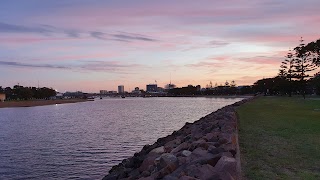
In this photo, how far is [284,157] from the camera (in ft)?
32.4

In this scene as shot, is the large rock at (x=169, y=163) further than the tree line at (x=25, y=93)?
No

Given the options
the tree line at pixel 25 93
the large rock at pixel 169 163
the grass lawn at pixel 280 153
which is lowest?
the grass lawn at pixel 280 153

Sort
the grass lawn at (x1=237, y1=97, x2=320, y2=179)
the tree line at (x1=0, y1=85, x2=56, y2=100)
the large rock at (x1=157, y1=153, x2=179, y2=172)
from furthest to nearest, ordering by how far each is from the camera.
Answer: the tree line at (x1=0, y1=85, x2=56, y2=100), the grass lawn at (x1=237, y1=97, x2=320, y2=179), the large rock at (x1=157, y1=153, x2=179, y2=172)

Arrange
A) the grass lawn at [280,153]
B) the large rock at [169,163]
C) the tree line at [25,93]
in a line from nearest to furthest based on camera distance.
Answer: the large rock at [169,163]
the grass lawn at [280,153]
the tree line at [25,93]

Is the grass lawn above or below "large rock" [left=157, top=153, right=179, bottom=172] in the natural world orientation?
below

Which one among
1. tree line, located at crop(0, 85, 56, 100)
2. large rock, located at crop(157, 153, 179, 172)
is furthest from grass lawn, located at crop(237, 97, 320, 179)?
tree line, located at crop(0, 85, 56, 100)

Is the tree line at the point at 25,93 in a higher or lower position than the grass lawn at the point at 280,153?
higher

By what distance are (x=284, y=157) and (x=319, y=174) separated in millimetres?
1944

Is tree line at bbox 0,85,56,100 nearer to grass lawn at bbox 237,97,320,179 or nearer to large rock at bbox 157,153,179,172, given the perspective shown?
grass lawn at bbox 237,97,320,179

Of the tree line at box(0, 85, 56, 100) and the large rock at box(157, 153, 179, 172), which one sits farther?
the tree line at box(0, 85, 56, 100)

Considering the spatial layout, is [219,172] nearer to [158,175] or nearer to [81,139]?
[158,175]

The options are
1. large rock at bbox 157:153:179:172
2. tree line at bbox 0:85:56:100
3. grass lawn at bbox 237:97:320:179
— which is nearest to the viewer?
large rock at bbox 157:153:179:172

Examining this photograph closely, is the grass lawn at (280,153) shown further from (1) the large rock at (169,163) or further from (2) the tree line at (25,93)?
(2) the tree line at (25,93)

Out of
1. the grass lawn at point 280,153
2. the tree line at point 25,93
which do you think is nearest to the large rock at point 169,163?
the grass lawn at point 280,153
